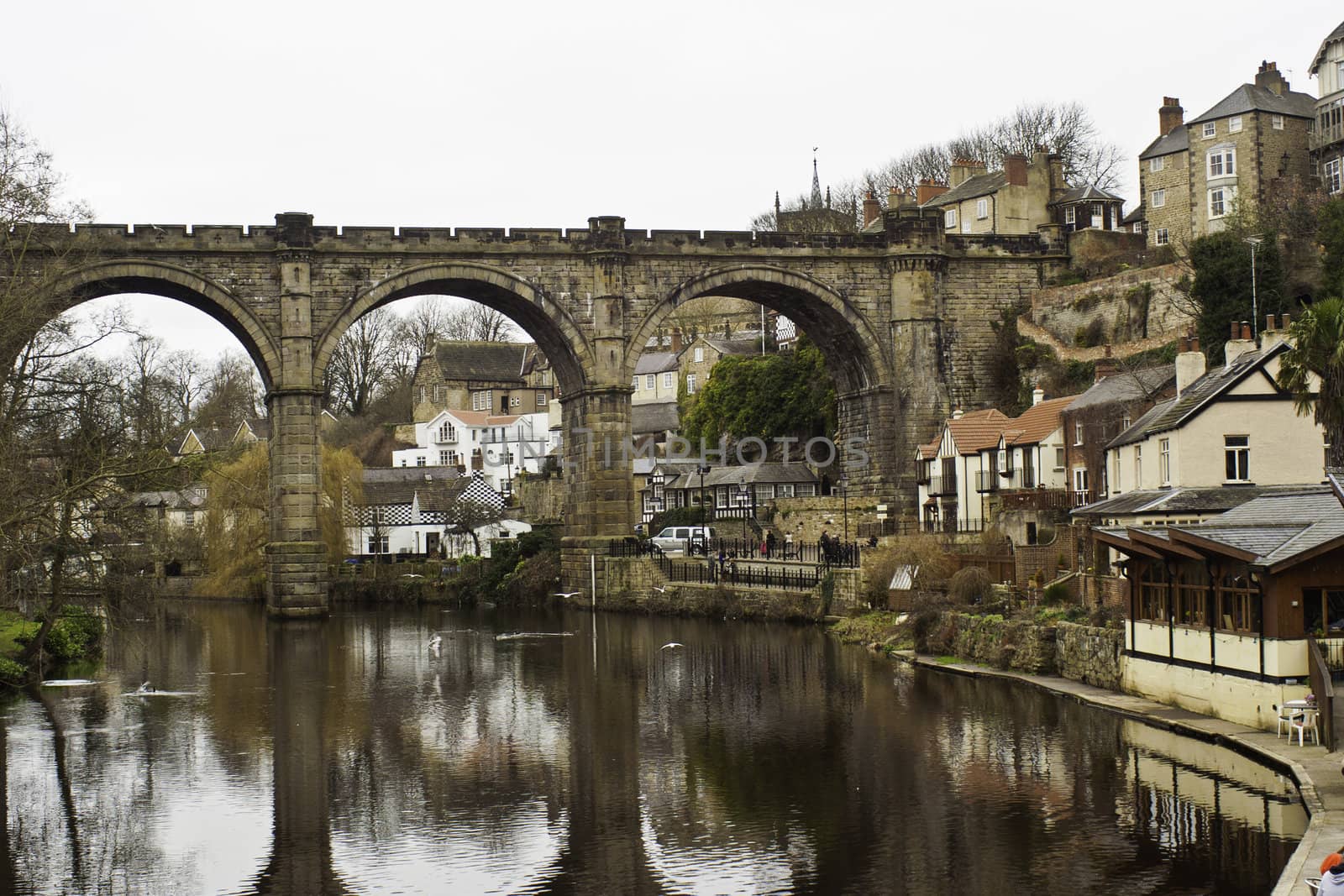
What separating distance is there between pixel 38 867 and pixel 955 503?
34.5 m

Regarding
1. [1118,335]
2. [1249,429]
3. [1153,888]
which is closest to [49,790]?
[1153,888]

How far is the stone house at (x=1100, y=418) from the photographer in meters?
36.7

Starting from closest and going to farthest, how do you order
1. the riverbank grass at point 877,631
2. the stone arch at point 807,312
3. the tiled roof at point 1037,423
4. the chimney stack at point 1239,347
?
the chimney stack at point 1239,347, the riverbank grass at point 877,631, the tiled roof at point 1037,423, the stone arch at point 807,312

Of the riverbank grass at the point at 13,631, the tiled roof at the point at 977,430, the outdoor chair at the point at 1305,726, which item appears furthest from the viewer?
the tiled roof at the point at 977,430

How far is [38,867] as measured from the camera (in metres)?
18.1

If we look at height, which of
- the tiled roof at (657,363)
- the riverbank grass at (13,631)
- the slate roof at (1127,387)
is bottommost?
the riverbank grass at (13,631)

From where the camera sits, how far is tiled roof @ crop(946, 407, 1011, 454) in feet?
153

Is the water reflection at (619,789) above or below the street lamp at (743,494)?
below

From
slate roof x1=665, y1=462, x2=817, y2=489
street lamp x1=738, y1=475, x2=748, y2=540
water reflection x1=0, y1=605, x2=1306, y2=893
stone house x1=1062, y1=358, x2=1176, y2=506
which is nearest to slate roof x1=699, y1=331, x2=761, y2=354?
slate roof x1=665, y1=462, x2=817, y2=489

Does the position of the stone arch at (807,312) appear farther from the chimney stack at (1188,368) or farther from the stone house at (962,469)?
the chimney stack at (1188,368)

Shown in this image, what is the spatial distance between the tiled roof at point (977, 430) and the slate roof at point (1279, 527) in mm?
20453

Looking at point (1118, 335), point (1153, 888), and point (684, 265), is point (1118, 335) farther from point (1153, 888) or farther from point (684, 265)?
point (1153, 888)

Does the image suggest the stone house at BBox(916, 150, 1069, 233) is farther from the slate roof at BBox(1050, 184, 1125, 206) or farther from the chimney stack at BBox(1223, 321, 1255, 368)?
the chimney stack at BBox(1223, 321, 1255, 368)

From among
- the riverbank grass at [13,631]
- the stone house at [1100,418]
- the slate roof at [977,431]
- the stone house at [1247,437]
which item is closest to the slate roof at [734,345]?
the slate roof at [977,431]
